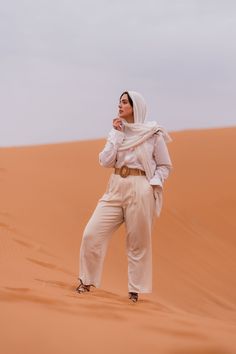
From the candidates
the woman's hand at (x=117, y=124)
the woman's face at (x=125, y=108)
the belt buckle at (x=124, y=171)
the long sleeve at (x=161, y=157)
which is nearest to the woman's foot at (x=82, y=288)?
the belt buckle at (x=124, y=171)

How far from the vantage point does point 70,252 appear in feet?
30.6

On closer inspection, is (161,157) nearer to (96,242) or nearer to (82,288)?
(96,242)

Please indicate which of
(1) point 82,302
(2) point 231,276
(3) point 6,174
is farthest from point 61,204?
(1) point 82,302

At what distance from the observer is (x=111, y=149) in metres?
5.93

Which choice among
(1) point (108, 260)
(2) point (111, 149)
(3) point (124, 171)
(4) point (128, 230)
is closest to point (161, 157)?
(3) point (124, 171)

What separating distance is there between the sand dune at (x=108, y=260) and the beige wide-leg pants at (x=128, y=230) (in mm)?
198

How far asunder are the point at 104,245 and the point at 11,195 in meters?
5.75

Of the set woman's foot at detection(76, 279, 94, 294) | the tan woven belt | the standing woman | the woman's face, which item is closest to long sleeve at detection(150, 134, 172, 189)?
the standing woman

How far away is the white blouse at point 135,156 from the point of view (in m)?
5.95

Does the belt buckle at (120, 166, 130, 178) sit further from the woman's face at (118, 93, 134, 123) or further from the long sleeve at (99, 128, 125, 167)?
the woman's face at (118, 93, 134, 123)

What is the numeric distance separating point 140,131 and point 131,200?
24.5 inches

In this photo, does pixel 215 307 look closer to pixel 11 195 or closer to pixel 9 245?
pixel 9 245

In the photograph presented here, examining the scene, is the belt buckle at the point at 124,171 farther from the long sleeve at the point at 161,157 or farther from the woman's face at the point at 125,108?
the woman's face at the point at 125,108

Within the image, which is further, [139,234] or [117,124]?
[117,124]
